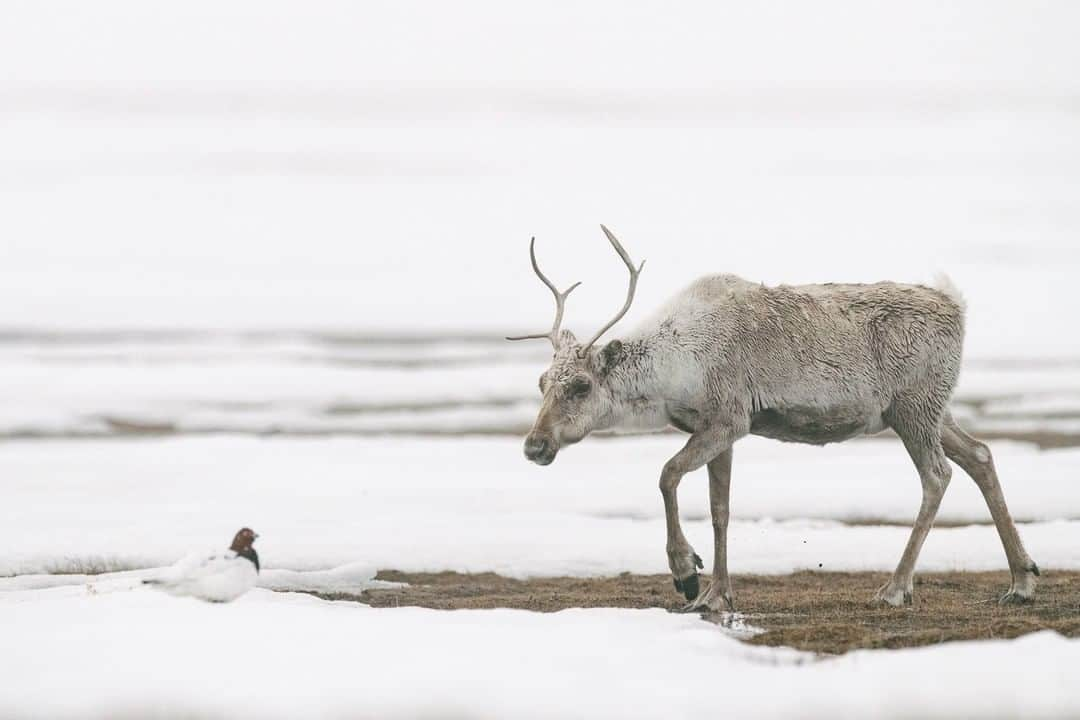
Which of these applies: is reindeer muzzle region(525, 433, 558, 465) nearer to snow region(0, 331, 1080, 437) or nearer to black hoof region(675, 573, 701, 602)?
black hoof region(675, 573, 701, 602)

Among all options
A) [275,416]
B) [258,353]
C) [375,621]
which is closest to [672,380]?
[375,621]

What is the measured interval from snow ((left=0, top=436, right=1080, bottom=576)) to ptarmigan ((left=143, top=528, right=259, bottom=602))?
582 centimetres

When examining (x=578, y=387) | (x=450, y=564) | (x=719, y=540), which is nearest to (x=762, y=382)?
(x=719, y=540)

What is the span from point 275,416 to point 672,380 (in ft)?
68.9

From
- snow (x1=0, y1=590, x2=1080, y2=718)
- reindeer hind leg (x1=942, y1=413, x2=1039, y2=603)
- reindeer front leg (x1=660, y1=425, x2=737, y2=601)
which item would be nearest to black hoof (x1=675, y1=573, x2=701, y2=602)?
reindeer front leg (x1=660, y1=425, x2=737, y2=601)

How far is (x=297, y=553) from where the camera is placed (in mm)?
17141

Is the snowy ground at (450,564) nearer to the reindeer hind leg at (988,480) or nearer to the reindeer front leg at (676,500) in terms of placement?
the reindeer front leg at (676,500)

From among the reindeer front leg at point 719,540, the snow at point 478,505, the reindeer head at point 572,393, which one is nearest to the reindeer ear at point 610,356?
the reindeer head at point 572,393

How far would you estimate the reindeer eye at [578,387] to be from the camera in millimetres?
12758

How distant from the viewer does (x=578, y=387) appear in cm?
1279

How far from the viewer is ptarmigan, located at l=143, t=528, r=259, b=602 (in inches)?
422

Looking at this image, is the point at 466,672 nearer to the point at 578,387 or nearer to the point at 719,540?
the point at 578,387

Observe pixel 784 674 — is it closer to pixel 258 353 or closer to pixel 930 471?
pixel 930 471

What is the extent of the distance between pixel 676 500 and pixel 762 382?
1.28m
